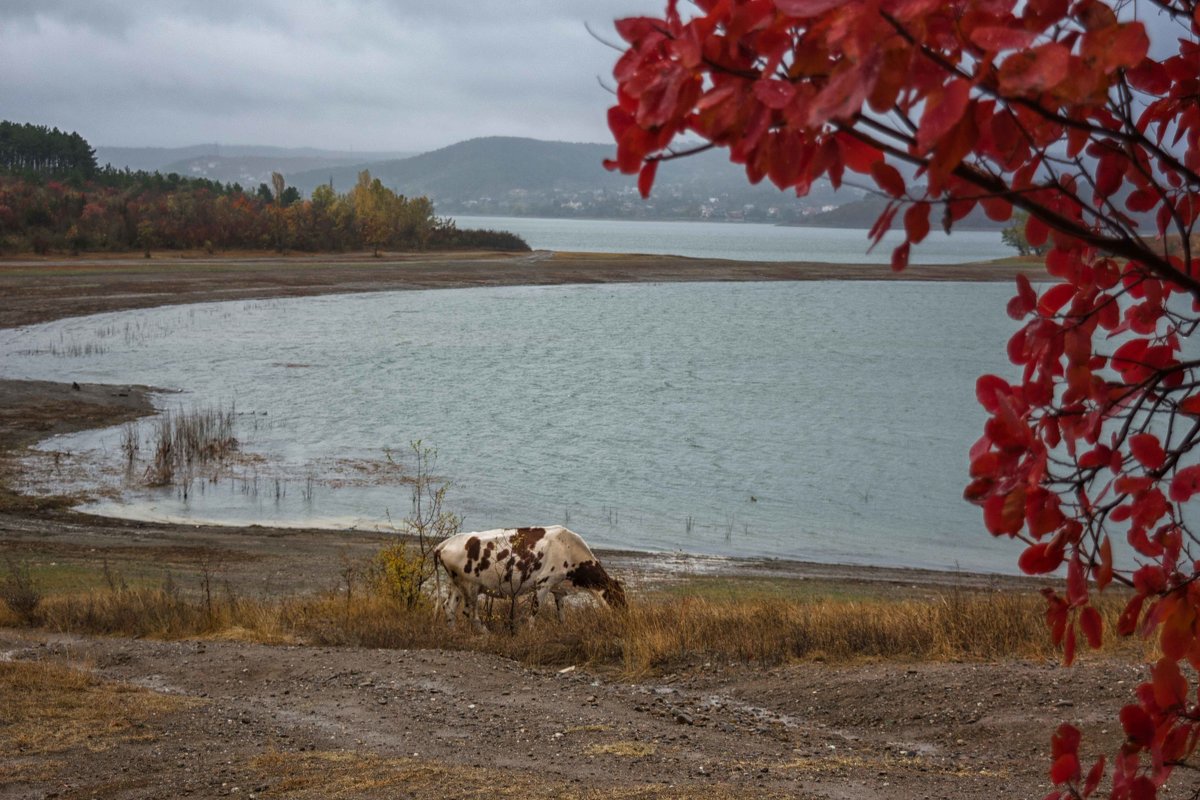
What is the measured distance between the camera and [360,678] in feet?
35.5

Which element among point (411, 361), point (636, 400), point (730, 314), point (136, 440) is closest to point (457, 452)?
point (136, 440)

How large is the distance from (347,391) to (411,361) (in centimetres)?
1036

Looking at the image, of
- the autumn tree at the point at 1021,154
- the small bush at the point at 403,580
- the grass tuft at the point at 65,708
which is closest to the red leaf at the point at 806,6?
the autumn tree at the point at 1021,154

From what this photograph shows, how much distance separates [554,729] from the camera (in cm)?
931

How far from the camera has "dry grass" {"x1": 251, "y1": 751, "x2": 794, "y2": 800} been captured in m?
7.37

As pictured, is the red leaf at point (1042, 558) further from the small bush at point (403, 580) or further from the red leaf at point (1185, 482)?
the small bush at point (403, 580)

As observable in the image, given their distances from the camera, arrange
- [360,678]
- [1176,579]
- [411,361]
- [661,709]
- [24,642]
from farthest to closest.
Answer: [411,361] → [24,642] → [360,678] → [661,709] → [1176,579]

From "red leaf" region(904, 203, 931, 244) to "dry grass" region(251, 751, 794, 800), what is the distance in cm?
608

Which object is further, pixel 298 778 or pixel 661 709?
pixel 661 709

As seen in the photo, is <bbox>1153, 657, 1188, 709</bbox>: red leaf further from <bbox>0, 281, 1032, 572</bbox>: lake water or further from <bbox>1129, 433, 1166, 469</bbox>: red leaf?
<bbox>0, 281, 1032, 572</bbox>: lake water

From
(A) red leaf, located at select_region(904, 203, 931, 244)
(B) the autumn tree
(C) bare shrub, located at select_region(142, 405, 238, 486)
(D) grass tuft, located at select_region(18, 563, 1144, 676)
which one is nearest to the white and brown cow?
(D) grass tuft, located at select_region(18, 563, 1144, 676)

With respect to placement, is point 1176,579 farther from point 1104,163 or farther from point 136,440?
point 136,440

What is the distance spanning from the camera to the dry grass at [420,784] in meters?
7.37

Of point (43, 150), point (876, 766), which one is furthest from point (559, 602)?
point (43, 150)
